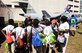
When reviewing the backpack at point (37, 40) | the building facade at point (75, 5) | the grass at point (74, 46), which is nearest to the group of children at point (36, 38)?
the backpack at point (37, 40)

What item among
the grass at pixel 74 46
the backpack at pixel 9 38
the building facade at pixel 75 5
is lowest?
the building facade at pixel 75 5

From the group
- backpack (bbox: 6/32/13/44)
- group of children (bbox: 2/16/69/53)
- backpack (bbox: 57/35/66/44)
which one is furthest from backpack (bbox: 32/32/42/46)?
backpack (bbox: 6/32/13/44)

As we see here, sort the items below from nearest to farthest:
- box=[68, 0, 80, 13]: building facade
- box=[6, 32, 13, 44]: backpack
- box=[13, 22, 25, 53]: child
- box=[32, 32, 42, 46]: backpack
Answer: box=[32, 32, 42, 46]: backpack, box=[13, 22, 25, 53]: child, box=[6, 32, 13, 44]: backpack, box=[68, 0, 80, 13]: building facade

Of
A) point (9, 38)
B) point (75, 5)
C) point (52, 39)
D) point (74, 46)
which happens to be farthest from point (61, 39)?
point (75, 5)

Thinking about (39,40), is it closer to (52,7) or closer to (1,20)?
(1,20)

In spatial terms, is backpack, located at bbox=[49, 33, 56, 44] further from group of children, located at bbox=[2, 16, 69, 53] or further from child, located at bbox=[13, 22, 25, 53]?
child, located at bbox=[13, 22, 25, 53]

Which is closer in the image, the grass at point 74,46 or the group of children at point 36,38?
the group of children at point 36,38

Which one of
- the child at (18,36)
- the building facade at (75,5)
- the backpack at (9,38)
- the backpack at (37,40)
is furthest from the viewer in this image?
the building facade at (75,5)

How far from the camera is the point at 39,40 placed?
10.7m

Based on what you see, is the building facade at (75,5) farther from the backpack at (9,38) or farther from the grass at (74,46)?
the backpack at (9,38)

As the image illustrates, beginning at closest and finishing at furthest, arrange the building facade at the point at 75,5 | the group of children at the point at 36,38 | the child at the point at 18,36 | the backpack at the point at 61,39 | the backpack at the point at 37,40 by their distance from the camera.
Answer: the backpack at the point at 37,40 < the group of children at the point at 36,38 < the child at the point at 18,36 < the backpack at the point at 61,39 < the building facade at the point at 75,5

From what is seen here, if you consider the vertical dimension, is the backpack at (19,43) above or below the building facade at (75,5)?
above

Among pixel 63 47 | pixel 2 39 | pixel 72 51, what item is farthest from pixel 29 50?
pixel 2 39

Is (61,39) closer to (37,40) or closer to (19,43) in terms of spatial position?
(37,40)
